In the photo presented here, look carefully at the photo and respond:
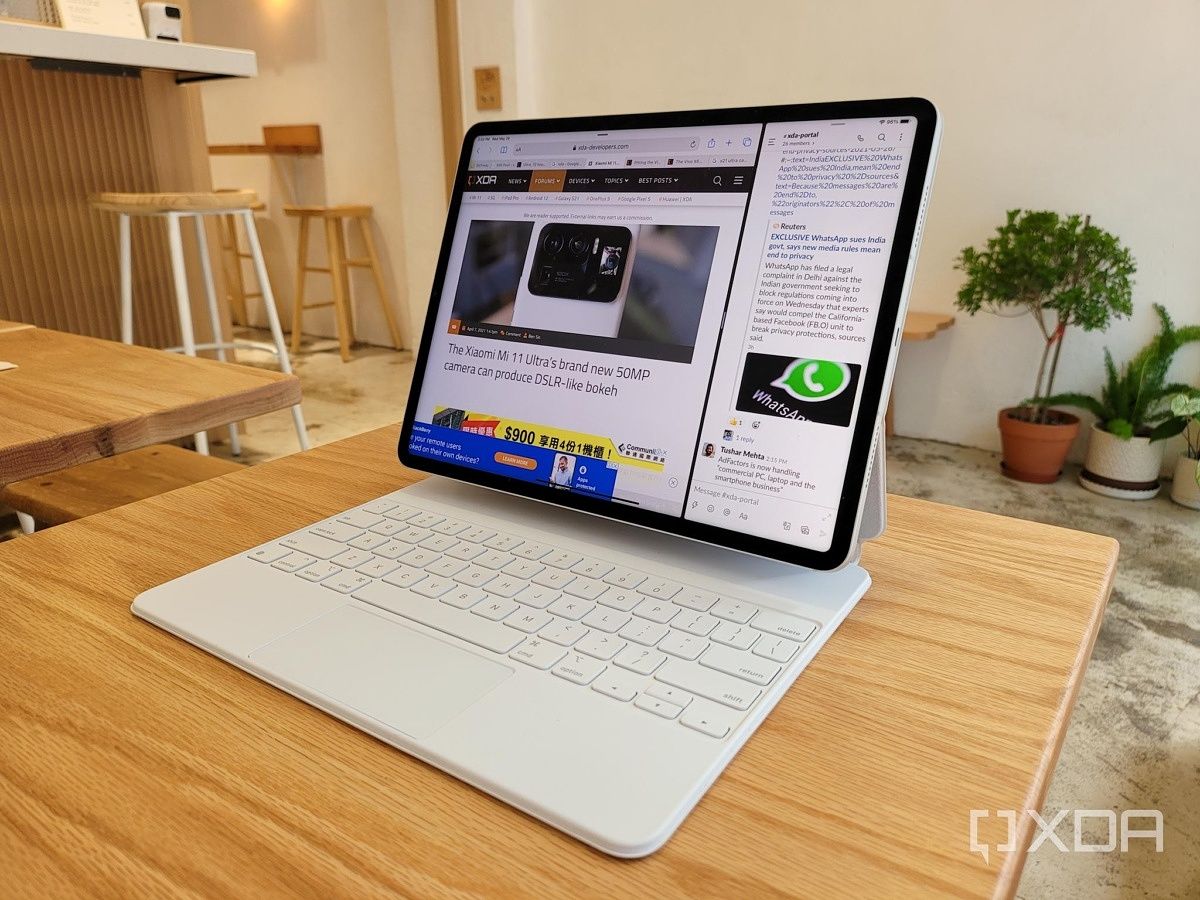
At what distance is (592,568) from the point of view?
1.63 feet

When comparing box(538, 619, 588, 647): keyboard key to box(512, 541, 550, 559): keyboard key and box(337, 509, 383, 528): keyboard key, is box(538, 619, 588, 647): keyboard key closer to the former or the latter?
box(512, 541, 550, 559): keyboard key

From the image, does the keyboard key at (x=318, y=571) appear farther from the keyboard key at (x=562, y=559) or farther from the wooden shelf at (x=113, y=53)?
the wooden shelf at (x=113, y=53)

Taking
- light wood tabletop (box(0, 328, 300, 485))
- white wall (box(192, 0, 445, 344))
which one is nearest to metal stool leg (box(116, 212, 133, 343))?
light wood tabletop (box(0, 328, 300, 485))

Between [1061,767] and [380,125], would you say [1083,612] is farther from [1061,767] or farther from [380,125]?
[380,125]

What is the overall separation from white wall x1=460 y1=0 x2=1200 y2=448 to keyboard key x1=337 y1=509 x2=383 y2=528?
8.19 feet

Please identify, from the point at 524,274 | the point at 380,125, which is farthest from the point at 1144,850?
the point at 380,125

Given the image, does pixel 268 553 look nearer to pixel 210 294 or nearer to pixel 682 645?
pixel 682 645

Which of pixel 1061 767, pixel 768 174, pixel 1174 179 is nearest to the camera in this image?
pixel 768 174

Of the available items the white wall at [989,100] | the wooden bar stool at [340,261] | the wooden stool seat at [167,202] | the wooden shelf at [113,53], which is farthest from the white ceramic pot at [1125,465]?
the wooden bar stool at [340,261]

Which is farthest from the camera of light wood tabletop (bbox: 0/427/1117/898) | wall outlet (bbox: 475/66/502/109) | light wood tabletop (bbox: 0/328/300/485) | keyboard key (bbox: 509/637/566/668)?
wall outlet (bbox: 475/66/502/109)

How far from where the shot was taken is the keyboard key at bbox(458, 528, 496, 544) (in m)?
0.54

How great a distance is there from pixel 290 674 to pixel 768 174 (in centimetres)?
39

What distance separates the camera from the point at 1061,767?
4.20 feet

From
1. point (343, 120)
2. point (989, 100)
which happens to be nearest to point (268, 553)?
point (989, 100)
